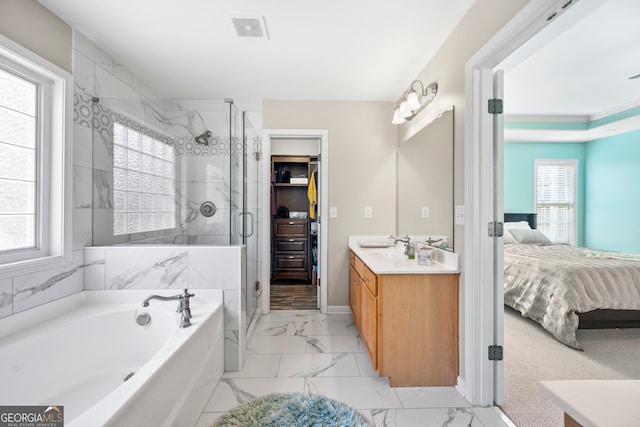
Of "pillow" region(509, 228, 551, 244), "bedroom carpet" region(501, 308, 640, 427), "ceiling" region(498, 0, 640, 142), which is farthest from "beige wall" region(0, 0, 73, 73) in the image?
"pillow" region(509, 228, 551, 244)

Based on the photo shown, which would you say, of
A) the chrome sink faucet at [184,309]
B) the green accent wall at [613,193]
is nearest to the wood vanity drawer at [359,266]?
the chrome sink faucet at [184,309]

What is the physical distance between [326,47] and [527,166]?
14.9 feet

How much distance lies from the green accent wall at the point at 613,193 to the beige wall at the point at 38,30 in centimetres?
687

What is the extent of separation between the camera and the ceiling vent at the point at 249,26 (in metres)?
1.87

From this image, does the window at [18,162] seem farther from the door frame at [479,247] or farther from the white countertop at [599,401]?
the door frame at [479,247]

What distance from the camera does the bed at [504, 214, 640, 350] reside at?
7.98ft

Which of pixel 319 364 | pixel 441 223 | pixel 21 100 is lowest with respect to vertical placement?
pixel 319 364

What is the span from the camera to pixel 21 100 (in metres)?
1.70

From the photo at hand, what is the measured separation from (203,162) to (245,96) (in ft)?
4.01

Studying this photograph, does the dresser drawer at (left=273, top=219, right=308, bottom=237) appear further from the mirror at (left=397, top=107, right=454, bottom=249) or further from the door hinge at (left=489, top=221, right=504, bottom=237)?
the door hinge at (left=489, top=221, right=504, bottom=237)

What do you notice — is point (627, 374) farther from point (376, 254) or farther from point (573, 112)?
point (573, 112)

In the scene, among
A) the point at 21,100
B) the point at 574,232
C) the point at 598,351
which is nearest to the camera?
the point at 21,100

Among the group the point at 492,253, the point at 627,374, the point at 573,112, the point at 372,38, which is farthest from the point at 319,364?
the point at 573,112

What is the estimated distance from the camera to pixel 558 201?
16.7ft
